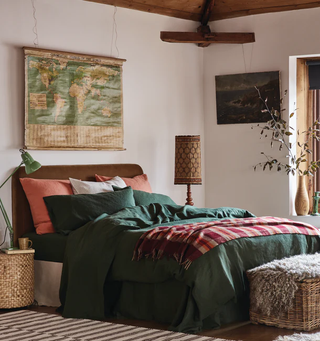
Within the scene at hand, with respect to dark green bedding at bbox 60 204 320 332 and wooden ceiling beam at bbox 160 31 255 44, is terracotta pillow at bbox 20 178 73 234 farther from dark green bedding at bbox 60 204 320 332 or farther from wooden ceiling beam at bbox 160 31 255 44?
wooden ceiling beam at bbox 160 31 255 44

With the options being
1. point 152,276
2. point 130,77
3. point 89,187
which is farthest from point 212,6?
point 152,276

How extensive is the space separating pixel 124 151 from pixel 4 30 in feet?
5.60

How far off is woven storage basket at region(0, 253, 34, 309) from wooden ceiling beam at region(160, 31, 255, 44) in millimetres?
3109

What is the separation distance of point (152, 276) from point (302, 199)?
3022 millimetres

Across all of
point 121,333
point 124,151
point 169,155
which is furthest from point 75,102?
point 121,333

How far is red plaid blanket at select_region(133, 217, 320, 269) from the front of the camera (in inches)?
144

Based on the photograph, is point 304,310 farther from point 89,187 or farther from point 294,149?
point 294,149

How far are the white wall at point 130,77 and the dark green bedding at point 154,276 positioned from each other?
1.11m

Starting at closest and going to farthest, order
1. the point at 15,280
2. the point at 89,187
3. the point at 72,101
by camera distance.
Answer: the point at 15,280, the point at 89,187, the point at 72,101

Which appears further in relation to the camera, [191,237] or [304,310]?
[191,237]

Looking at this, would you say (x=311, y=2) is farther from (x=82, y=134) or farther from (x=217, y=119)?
(x=82, y=134)

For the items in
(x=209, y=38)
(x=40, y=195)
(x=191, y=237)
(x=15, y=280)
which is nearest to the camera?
(x=191, y=237)

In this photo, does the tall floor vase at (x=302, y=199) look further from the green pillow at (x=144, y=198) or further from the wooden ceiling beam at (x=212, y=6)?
the wooden ceiling beam at (x=212, y=6)

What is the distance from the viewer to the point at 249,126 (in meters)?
6.58
